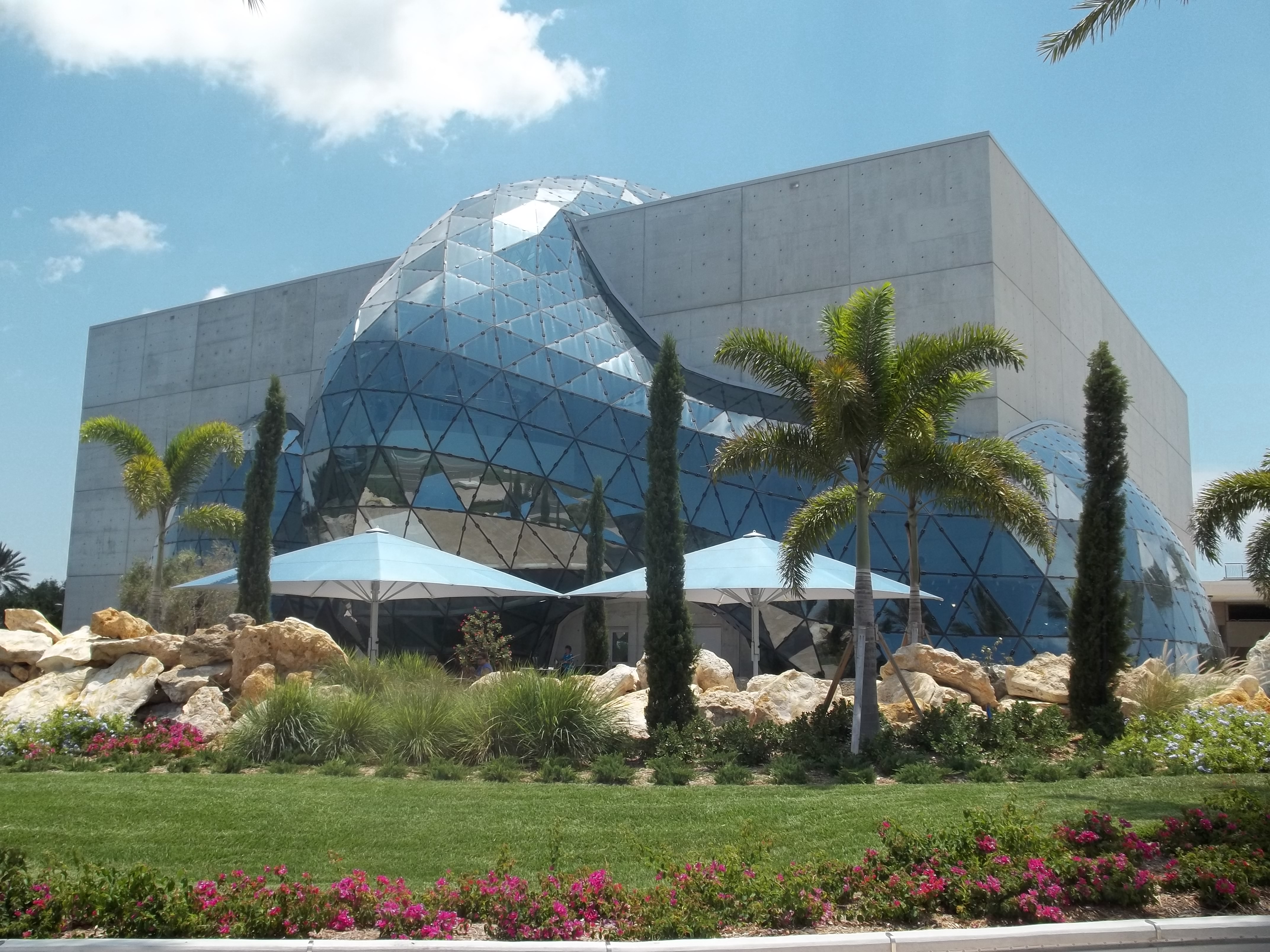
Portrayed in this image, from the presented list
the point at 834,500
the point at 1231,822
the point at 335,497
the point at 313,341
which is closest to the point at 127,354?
the point at 313,341

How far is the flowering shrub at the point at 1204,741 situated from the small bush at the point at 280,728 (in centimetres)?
962

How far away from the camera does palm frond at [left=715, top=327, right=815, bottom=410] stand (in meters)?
15.5

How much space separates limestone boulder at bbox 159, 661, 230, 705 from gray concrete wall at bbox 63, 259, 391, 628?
30.5m

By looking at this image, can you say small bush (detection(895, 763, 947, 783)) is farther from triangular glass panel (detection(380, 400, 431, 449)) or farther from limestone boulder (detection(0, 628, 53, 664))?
triangular glass panel (detection(380, 400, 431, 449))

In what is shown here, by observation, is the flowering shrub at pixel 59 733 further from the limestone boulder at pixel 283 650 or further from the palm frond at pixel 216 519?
the palm frond at pixel 216 519

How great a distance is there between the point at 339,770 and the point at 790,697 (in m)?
7.32

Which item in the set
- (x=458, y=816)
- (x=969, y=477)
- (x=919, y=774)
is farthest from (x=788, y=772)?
(x=969, y=477)

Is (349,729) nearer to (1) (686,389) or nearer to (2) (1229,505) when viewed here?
(2) (1229,505)

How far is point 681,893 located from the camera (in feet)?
22.8

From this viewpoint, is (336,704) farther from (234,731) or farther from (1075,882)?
(1075,882)

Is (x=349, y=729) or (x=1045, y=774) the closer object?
(x=1045, y=774)

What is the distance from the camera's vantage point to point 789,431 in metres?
15.6

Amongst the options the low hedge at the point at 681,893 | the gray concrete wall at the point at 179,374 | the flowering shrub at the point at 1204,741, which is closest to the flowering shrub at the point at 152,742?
the low hedge at the point at 681,893

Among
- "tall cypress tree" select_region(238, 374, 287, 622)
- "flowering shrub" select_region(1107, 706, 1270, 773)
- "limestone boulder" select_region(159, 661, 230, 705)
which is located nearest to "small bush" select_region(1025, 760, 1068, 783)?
"flowering shrub" select_region(1107, 706, 1270, 773)
